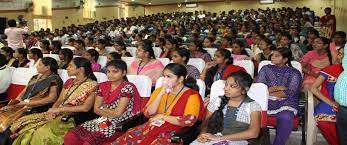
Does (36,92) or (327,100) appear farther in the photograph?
(36,92)

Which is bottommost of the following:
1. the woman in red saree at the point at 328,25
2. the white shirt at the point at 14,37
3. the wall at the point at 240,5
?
the white shirt at the point at 14,37

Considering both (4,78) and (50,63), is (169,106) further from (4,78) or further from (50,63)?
(4,78)

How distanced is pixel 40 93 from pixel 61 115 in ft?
1.72

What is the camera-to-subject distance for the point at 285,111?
3924 mm

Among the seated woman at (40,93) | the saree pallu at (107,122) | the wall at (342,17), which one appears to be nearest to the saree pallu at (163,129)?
the saree pallu at (107,122)

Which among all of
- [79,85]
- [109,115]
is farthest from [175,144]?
[79,85]

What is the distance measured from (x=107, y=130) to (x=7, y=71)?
6.10 feet

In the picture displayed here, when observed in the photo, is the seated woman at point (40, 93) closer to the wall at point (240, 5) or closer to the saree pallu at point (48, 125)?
the saree pallu at point (48, 125)

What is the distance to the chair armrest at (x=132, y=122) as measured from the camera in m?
3.55

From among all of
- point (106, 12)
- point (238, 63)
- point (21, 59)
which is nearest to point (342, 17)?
point (238, 63)

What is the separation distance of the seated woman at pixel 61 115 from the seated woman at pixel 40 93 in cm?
12

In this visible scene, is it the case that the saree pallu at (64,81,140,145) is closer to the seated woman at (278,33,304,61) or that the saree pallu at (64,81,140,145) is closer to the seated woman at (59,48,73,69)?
the seated woman at (59,48,73,69)

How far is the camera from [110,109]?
363 centimetres

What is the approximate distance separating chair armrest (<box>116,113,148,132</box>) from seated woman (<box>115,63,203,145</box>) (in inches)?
7.9
